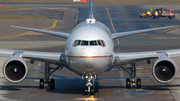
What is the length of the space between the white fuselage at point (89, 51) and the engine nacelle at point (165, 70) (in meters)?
2.99

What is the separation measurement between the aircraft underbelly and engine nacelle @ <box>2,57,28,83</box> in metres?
3.23

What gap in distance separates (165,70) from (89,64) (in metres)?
5.20

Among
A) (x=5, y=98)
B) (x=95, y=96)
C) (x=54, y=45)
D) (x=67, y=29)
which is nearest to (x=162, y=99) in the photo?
(x=95, y=96)

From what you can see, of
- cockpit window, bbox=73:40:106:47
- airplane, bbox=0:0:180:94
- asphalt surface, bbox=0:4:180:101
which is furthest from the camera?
asphalt surface, bbox=0:4:180:101

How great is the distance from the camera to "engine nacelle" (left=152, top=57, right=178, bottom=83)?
853 inches

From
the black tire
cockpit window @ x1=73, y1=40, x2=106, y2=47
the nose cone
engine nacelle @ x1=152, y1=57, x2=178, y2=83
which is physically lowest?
the black tire

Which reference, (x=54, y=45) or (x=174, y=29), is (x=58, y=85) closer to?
(x=54, y=45)

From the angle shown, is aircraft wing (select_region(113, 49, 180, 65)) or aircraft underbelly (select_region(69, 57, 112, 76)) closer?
aircraft underbelly (select_region(69, 57, 112, 76))

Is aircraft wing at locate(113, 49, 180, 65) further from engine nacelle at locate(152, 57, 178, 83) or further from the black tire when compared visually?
the black tire

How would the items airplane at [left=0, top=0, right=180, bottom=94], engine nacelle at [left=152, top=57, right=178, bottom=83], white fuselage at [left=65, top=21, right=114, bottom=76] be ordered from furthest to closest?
engine nacelle at [left=152, top=57, right=178, bottom=83] < airplane at [left=0, top=0, right=180, bottom=94] < white fuselage at [left=65, top=21, right=114, bottom=76]

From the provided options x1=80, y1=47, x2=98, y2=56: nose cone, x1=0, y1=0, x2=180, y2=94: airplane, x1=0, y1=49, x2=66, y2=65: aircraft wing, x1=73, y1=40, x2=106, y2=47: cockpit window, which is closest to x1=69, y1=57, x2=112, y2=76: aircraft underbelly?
x1=0, y1=0, x2=180, y2=94: airplane

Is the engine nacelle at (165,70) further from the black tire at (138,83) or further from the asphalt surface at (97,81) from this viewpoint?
the black tire at (138,83)

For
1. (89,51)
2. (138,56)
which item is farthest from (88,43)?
(138,56)

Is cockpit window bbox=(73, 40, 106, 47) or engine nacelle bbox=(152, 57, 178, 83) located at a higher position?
cockpit window bbox=(73, 40, 106, 47)
